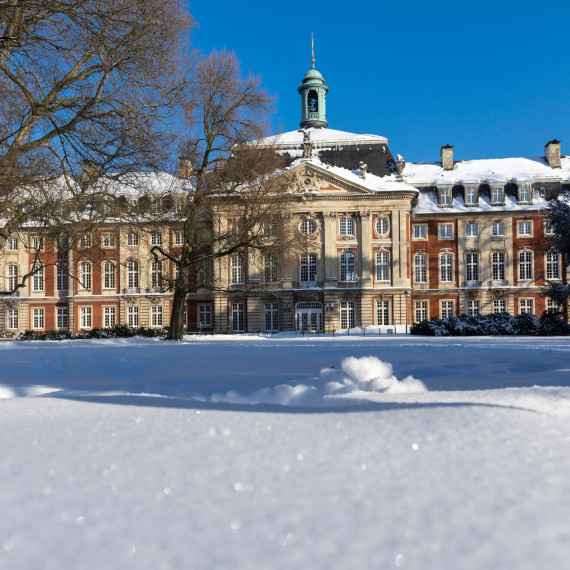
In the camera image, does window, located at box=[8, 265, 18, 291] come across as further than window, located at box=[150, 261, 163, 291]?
Yes

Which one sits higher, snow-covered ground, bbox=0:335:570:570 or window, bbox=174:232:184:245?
window, bbox=174:232:184:245

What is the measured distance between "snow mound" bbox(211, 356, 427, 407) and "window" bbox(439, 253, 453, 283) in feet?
122

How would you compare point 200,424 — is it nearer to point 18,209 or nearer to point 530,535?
point 530,535

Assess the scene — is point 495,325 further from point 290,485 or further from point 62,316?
point 62,316

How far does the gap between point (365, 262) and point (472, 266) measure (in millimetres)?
7870

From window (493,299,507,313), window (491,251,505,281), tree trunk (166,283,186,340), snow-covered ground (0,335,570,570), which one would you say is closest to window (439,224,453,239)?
window (491,251,505,281)

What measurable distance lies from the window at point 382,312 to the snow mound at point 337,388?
34.3 meters

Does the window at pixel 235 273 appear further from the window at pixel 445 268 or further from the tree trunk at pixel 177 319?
the tree trunk at pixel 177 319

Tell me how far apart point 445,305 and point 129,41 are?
34.2m

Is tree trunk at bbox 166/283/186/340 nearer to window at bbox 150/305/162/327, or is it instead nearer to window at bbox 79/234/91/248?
window at bbox 79/234/91/248

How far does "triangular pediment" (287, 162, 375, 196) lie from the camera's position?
39.7 metres

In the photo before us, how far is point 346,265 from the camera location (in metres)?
40.8

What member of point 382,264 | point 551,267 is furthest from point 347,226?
point 551,267

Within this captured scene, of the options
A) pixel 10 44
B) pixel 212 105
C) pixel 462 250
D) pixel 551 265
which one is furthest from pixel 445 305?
pixel 10 44
